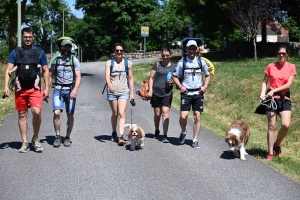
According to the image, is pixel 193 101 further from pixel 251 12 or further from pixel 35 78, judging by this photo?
pixel 251 12

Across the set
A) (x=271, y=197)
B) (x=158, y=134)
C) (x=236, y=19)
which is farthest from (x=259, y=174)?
(x=236, y=19)

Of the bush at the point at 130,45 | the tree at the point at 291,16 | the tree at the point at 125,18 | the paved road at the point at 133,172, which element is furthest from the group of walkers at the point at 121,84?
the bush at the point at 130,45

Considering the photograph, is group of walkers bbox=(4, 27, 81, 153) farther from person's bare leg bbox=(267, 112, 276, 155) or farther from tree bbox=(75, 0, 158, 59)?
tree bbox=(75, 0, 158, 59)

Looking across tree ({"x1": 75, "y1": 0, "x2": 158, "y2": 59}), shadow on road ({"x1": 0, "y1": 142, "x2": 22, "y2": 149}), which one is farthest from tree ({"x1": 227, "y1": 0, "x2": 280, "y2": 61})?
tree ({"x1": 75, "y1": 0, "x2": 158, "y2": 59})

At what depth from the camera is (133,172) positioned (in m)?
7.39

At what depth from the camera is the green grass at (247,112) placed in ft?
29.7

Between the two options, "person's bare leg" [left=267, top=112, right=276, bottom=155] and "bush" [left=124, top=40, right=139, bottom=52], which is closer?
"person's bare leg" [left=267, top=112, right=276, bottom=155]

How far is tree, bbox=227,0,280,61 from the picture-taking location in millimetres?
32500

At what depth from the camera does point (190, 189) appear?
6.55m

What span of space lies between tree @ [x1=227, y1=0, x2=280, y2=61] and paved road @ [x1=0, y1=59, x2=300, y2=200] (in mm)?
23509

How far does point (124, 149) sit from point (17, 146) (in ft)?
6.36

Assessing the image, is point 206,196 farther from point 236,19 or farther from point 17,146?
point 236,19

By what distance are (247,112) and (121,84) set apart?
6804 millimetres

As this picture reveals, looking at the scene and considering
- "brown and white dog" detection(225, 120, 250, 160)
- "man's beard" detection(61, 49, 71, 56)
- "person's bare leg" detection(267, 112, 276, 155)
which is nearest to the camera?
"brown and white dog" detection(225, 120, 250, 160)
